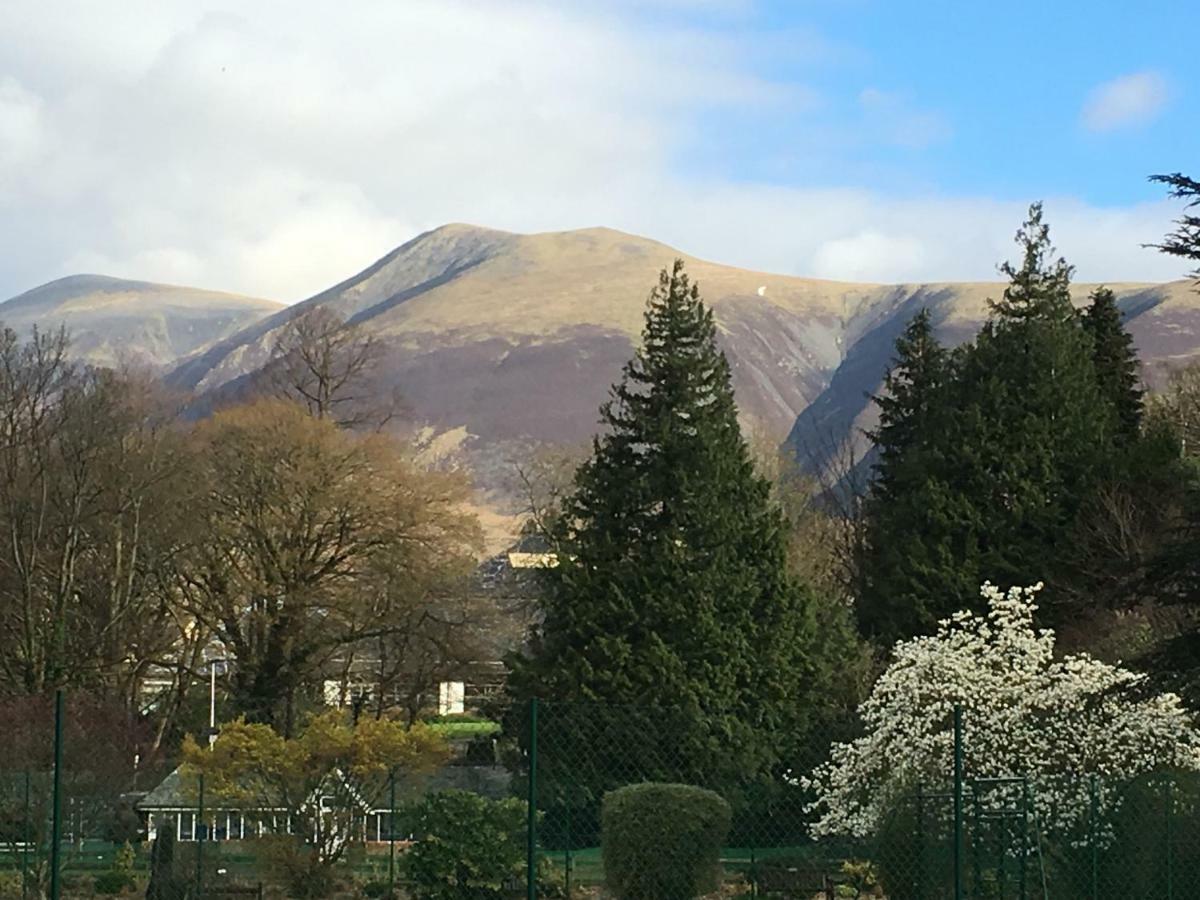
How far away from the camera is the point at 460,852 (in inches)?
832

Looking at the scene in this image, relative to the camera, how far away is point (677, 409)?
41.1 meters

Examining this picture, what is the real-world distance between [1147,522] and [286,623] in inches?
969

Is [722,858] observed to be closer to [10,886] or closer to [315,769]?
[315,769]

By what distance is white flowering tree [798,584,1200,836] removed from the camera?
920 inches

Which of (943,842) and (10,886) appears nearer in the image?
(943,842)

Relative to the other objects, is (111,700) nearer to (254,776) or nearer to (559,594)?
(559,594)

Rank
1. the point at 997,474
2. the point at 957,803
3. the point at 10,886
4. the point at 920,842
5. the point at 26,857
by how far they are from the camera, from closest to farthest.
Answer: the point at 957,803 < the point at 920,842 < the point at 26,857 < the point at 10,886 < the point at 997,474

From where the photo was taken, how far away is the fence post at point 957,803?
1221 centimetres

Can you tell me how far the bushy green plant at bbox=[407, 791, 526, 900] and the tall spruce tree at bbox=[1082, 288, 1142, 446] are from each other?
28102 millimetres

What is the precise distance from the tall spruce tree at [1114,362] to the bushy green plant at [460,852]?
28102mm

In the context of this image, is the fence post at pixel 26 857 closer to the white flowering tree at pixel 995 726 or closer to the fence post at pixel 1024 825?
the white flowering tree at pixel 995 726

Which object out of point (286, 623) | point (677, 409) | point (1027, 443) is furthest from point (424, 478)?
point (1027, 443)

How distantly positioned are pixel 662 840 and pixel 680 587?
60.7 feet

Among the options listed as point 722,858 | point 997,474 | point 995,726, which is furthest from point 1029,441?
point 722,858
